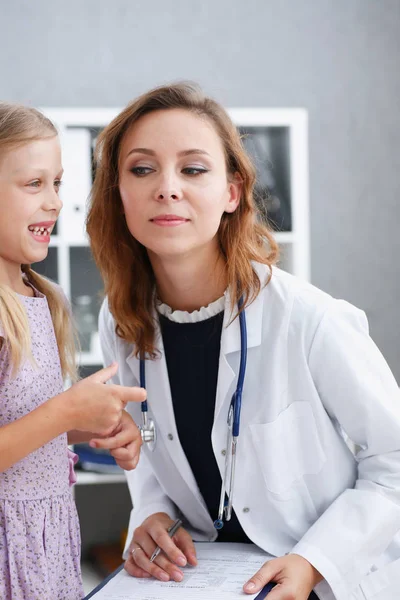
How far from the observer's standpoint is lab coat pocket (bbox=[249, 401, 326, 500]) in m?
1.44

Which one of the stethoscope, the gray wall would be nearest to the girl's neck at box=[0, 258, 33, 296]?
the stethoscope

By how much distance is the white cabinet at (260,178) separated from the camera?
3.07 metres

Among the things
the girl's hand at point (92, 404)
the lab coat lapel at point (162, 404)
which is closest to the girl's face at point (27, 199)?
the girl's hand at point (92, 404)

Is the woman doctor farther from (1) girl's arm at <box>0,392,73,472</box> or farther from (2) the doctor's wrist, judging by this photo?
(1) girl's arm at <box>0,392,73,472</box>

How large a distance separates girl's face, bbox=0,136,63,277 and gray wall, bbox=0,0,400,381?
2.28 meters

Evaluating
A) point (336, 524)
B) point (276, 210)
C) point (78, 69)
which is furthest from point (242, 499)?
point (78, 69)

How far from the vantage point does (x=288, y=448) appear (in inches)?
57.7

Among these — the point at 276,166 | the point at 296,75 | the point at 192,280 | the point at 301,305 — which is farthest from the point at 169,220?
the point at 296,75

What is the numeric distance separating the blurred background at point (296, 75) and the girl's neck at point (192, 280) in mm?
2153

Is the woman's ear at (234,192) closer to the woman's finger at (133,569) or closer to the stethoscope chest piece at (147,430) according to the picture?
the stethoscope chest piece at (147,430)

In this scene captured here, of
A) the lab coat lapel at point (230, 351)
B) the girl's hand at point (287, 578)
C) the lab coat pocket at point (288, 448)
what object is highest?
the lab coat lapel at point (230, 351)

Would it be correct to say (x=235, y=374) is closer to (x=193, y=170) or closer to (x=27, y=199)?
(x=193, y=170)

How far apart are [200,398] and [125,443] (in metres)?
0.26

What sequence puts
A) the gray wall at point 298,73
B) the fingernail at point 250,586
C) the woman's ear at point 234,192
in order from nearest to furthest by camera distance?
the fingernail at point 250,586 < the woman's ear at point 234,192 < the gray wall at point 298,73
